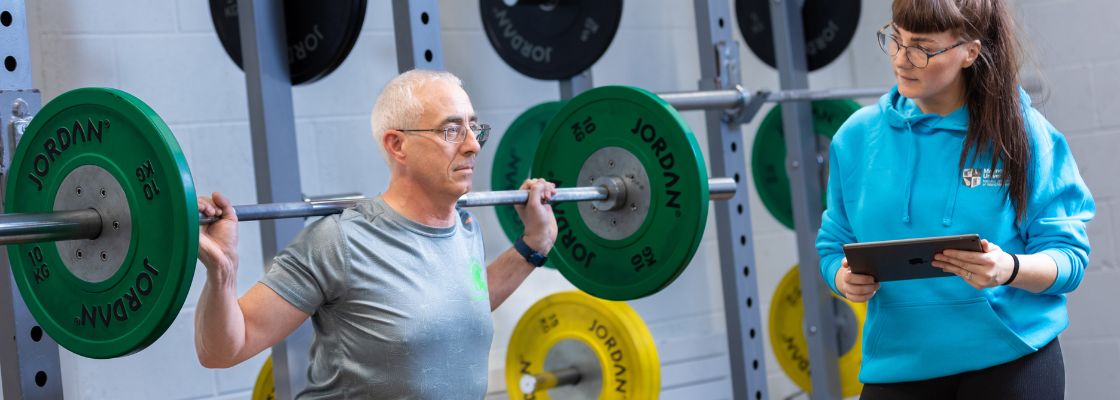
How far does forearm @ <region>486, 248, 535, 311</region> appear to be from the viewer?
2.13 metres

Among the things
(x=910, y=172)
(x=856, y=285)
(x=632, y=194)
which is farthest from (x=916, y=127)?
(x=632, y=194)

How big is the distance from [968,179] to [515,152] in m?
1.66

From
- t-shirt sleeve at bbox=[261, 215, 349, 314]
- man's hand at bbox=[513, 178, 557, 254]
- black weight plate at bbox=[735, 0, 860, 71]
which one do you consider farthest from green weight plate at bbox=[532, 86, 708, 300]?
black weight plate at bbox=[735, 0, 860, 71]

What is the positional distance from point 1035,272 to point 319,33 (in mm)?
1311

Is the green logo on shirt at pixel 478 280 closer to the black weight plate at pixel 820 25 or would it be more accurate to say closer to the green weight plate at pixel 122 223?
the green weight plate at pixel 122 223

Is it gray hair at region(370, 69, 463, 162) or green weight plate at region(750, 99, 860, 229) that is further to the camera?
green weight plate at region(750, 99, 860, 229)

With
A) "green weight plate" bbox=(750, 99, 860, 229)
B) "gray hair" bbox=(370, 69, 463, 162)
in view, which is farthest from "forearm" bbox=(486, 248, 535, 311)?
"green weight plate" bbox=(750, 99, 860, 229)


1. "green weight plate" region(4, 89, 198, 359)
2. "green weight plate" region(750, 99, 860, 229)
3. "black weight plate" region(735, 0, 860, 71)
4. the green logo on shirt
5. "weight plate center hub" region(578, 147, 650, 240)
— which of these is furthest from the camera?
"green weight plate" region(750, 99, 860, 229)

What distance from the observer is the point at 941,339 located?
1.77m

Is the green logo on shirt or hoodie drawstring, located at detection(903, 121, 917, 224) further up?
hoodie drawstring, located at detection(903, 121, 917, 224)

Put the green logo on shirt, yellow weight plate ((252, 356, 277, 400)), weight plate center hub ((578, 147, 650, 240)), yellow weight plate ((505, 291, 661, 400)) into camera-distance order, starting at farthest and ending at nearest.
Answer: yellow weight plate ((505, 291, 661, 400)) → yellow weight plate ((252, 356, 277, 400)) → weight plate center hub ((578, 147, 650, 240)) → the green logo on shirt

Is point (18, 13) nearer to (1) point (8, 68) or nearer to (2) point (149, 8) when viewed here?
(1) point (8, 68)

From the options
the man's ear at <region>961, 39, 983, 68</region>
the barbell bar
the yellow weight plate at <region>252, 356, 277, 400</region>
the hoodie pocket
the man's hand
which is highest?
the barbell bar

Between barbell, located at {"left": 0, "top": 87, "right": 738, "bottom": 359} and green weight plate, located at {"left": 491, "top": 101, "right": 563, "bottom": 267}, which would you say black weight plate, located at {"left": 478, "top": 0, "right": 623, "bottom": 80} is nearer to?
green weight plate, located at {"left": 491, "top": 101, "right": 563, "bottom": 267}
